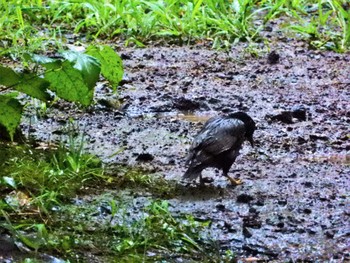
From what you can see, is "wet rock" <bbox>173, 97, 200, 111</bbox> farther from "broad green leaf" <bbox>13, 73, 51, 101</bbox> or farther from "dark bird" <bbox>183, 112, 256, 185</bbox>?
"broad green leaf" <bbox>13, 73, 51, 101</bbox>

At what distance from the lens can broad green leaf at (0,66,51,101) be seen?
11.8 ft

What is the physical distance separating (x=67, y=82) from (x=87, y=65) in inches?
8.9

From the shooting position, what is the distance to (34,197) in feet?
12.6

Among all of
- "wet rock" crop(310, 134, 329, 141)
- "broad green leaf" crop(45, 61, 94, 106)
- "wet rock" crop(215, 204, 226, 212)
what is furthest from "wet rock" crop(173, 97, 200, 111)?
"broad green leaf" crop(45, 61, 94, 106)

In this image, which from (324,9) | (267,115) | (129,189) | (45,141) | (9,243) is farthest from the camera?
(324,9)

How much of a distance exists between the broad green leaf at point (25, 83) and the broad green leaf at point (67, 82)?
53 mm

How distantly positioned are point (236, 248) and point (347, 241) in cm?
53

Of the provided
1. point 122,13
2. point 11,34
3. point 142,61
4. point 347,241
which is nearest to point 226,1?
point 122,13

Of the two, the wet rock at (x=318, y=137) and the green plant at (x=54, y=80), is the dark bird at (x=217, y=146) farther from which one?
the wet rock at (x=318, y=137)

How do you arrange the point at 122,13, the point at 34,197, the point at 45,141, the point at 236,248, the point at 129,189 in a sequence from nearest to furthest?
the point at 236,248, the point at 34,197, the point at 129,189, the point at 45,141, the point at 122,13

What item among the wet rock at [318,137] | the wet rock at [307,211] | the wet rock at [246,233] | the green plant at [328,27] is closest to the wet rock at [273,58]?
the green plant at [328,27]

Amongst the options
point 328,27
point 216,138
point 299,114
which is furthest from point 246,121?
point 328,27

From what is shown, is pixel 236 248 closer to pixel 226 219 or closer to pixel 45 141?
pixel 226 219

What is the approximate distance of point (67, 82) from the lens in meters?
3.73
